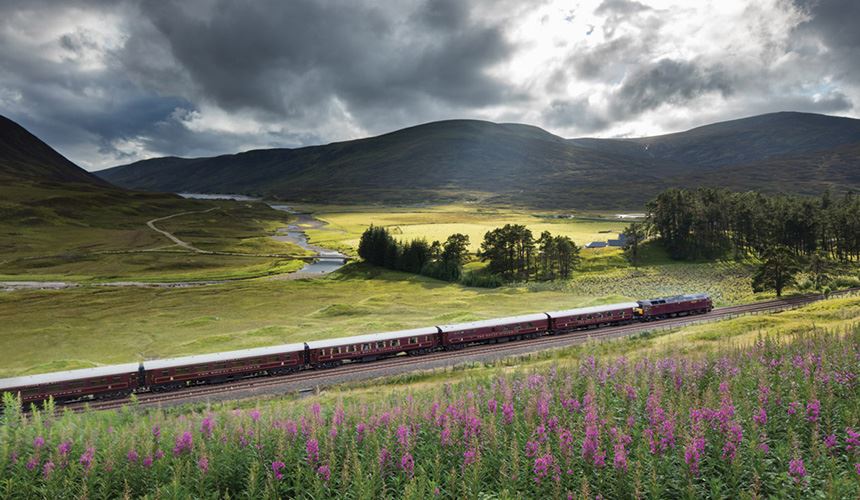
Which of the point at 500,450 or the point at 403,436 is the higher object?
the point at 403,436

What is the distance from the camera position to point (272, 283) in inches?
4412

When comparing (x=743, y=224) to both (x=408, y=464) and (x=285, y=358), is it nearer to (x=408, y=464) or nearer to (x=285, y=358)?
(x=285, y=358)

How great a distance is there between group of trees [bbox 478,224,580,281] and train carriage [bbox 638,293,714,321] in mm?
47524

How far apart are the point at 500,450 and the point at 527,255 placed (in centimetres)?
11059

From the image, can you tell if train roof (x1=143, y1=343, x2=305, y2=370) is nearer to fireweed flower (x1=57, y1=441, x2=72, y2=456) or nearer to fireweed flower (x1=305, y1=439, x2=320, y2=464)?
fireweed flower (x1=57, y1=441, x2=72, y2=456)

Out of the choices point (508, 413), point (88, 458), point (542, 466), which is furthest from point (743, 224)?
point (88, 458)

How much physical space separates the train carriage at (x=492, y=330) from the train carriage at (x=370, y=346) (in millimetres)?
1763

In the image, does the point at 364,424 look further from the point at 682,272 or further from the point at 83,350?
the point at 682,272

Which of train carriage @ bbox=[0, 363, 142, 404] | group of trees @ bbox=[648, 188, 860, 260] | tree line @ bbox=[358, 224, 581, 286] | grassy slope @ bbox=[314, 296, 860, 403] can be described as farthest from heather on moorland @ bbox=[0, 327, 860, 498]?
group of trees @ bbox=[648, 188, 860, 260]

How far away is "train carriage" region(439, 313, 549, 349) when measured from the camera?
53812 millimetres

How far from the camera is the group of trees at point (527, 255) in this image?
116 metres

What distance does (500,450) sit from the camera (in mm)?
13203

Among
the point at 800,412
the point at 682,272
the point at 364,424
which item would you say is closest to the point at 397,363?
the point at 364,424

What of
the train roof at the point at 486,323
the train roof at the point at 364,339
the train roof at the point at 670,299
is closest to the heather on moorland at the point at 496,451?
the train roof at the point at 364,339
